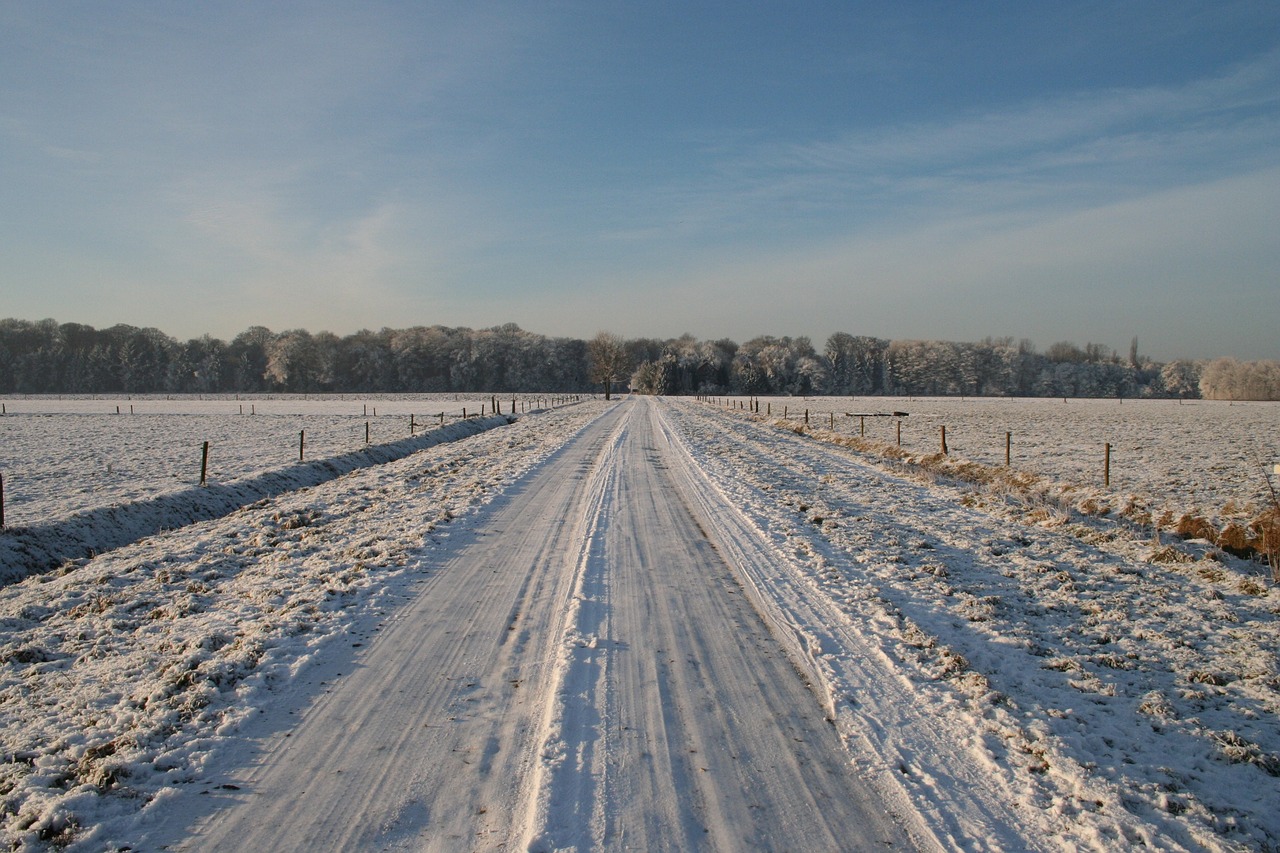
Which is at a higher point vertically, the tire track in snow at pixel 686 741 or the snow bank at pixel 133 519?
the tire track in snow at pixel 686 741

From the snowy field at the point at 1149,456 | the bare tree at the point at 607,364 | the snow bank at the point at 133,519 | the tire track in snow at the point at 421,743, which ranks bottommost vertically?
the snow bank at the point at 133,519

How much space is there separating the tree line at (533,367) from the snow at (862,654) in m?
99.6

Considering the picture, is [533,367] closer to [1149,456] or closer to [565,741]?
[1149,456]

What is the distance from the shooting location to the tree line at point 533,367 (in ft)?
393

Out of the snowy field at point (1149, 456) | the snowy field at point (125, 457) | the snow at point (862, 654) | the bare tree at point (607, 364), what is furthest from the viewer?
the bare tree at point (607, 364)

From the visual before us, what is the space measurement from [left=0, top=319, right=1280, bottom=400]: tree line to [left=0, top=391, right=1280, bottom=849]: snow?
9959cm

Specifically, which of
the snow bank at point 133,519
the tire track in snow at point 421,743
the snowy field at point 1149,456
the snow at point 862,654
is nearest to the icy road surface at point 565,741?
the tire track in snow at point 421,743

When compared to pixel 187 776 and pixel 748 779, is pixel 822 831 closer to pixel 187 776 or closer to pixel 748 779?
pixel 748 779

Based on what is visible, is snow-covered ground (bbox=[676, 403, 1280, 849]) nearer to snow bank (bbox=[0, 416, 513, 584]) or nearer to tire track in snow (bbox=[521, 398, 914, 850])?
tire track in snow (bbox=[521, 398, 914, 850])

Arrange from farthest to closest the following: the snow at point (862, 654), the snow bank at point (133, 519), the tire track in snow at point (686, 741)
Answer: the snow bank at point (133, 519) → the snow at point (862, 654) → the tire track in snow at point (686, 741)

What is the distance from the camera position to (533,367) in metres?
138

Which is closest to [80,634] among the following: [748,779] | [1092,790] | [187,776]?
[187,776]

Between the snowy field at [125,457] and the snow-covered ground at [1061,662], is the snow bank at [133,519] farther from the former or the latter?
the snow-covered ground at [1061,662]

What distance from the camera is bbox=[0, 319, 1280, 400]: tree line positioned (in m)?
120
